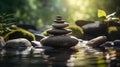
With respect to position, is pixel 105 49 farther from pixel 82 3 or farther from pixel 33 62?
pixel 82 3

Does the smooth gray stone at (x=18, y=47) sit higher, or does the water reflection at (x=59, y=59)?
the smooth gray stone at (x=18, y=47)

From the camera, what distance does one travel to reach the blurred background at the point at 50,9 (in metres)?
24.1

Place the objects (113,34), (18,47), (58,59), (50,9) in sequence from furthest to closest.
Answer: (50,9)
(113,34)
(18,47)
(58,59)

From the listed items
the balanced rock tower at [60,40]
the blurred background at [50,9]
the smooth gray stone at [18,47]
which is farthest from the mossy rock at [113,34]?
the blurred background at [50,9]

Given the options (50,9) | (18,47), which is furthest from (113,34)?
(50,9)

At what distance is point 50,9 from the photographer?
3900cm

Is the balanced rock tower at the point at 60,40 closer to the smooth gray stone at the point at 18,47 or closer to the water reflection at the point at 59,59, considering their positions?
the water reflection at the point at 59,59

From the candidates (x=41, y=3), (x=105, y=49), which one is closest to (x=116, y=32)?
(x=105, y=49)

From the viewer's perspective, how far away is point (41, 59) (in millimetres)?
9750

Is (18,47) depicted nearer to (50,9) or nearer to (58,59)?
(58,59)

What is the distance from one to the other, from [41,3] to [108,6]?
18121mm

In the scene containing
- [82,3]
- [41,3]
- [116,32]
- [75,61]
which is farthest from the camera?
[41,3]

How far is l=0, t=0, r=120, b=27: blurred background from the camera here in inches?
949

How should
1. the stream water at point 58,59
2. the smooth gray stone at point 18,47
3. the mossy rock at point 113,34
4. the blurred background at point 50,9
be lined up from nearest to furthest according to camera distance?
the stream water at point 58,59, the smooth gray stone at point 18,47, the mossy rock at point 113,34, the blurred background at point 50,9
